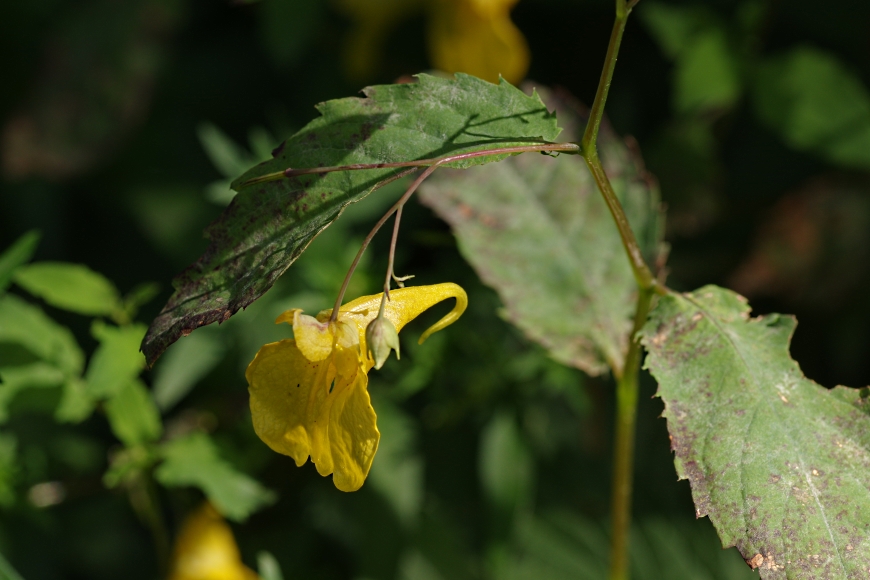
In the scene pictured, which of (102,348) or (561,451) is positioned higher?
(102,348)

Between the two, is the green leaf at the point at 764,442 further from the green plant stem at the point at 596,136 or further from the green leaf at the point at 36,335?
the green leaf at the point at 36,335

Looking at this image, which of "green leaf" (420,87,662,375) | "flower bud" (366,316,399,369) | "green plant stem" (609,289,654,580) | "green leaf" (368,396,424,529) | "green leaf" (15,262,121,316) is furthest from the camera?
"green leaf" (368,396,424,529)

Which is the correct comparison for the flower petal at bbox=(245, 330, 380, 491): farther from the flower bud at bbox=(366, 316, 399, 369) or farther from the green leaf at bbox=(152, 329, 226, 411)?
the green leaf at bbox=(152, 329, 226, 411)

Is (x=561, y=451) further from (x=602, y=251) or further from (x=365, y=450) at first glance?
(x=365, y=450)

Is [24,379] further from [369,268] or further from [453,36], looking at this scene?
[453,36]

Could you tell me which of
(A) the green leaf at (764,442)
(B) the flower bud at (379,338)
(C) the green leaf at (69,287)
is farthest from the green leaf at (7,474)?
(A) the green leaf at (764,442)

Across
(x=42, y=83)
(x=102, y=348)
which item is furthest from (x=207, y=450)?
(x=42, y=83)

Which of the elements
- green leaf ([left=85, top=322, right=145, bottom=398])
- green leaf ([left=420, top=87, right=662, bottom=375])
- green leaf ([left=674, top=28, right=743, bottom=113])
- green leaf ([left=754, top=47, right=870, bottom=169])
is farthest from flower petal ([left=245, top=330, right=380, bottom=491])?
green leaf ([left=754, top=47, right=870, bottom=169])

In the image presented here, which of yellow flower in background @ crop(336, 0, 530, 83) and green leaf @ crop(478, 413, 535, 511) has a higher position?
yellow flower in background @ crop(336, 0, 530, 83)

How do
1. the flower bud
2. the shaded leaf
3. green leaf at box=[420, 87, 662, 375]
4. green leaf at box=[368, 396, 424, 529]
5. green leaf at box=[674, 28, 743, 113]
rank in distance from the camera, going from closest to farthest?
1. the flower bud
2. green leaf at box=[420, 87, 662, 375]
3. green leaf at box=[368, 396, 424, 529]
4. green leaf at box=[674, 28, 743, 113]
5. the shaded leaf
